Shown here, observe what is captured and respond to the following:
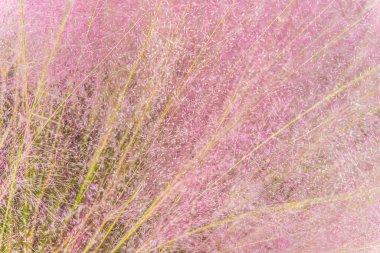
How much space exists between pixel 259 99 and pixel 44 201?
1.28 ft

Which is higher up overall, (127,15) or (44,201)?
(127,15)

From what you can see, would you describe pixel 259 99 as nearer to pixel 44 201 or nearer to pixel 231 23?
pixel 231 23

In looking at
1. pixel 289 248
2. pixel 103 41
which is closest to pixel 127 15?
pixel 103 41

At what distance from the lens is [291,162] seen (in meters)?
0.74

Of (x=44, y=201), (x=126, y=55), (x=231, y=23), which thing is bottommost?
(x=44, y=201)

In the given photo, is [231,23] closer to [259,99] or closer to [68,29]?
[259,99]

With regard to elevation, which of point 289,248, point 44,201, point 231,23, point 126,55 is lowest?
point 44,201

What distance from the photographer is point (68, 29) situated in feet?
2.31

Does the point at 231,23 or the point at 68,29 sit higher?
the point at 231,23

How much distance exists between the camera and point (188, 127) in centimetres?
72

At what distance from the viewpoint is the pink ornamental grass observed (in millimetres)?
698

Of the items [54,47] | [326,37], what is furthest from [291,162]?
[54,47]

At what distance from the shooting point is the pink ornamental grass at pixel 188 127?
0.70 meters

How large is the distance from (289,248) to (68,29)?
516 millimetres
